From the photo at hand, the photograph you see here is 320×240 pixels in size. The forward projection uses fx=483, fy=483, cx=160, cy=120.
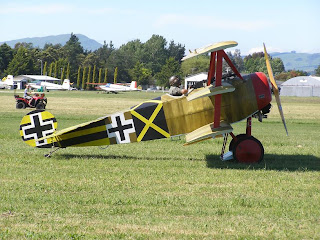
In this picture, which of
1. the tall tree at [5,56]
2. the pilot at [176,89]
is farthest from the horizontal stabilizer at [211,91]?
the tall tree at [5,56]

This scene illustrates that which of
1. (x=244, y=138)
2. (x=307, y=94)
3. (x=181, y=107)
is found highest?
(x=181, y=107)

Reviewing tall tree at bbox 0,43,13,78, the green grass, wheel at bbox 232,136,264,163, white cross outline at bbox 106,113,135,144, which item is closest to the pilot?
white cross outline at bbox 106,113,135,144

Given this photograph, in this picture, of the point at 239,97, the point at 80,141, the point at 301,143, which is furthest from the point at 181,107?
the point at 301,143

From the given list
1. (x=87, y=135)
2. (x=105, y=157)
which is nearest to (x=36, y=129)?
(x=87, y=135)

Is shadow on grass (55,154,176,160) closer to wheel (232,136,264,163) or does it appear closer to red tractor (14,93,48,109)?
wheel (232,136,264,163)

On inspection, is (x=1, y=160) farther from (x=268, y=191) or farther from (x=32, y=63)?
(x=32, y=63)

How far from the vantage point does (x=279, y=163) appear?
1208 centimetres

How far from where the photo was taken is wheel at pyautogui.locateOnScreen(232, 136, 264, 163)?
11586 millimetres

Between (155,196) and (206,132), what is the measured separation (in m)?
2.89

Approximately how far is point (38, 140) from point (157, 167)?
9.85 feet

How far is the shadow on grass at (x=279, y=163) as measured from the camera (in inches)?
447

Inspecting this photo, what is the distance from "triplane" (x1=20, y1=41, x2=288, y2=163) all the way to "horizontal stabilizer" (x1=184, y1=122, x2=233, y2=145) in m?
0.05

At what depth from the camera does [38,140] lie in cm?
1173

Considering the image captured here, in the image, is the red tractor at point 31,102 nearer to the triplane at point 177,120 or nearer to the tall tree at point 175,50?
the triplane at point 177,120
